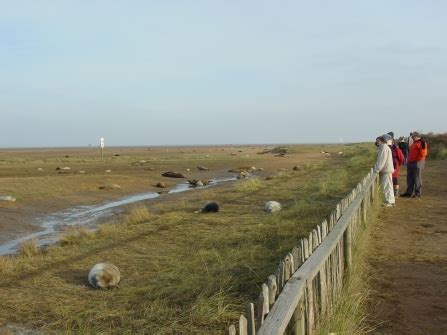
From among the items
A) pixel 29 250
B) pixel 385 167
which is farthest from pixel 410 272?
pixel 29 250

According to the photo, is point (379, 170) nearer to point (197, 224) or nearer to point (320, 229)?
point (197, 224)

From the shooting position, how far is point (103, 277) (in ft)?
21.5

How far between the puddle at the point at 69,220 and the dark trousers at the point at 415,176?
338 inches

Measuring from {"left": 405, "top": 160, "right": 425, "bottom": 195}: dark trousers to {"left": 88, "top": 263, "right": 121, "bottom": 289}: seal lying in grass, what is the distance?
32.9 ft

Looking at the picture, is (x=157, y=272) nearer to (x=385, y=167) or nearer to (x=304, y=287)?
(x=304, y=287)

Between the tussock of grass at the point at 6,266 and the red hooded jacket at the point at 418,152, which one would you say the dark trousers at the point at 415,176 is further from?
the tussock of grass at the point at 6,266

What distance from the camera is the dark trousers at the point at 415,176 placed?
13992mm

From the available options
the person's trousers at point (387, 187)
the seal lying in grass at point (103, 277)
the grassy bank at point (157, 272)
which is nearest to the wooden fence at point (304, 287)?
the grassy bank at point (157, 272)

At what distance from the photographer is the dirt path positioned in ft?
16.9

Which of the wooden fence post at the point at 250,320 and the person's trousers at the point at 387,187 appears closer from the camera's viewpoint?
the wooden fence post at the point at 250,320

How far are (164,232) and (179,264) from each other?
9.37 ft

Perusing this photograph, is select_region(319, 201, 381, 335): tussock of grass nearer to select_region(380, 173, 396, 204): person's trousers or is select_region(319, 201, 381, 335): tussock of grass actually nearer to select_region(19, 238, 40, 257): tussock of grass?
select_region(380, 173, 396, 204): person's trousers

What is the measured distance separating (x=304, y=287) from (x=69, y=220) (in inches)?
452

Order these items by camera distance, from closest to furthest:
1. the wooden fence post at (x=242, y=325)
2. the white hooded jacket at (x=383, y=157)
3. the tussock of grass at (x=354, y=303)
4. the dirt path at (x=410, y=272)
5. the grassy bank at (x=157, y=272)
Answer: the wooden fence post at (x=242, y=325) → the tussock of grass at (x=354, y=303) → the dirt path at (x=410, y=272) → the grassy bank at (x=157, y=272) → the white hooded jacket at (x=383, y=157)
